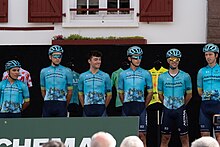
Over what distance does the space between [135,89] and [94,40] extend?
13.1 feet

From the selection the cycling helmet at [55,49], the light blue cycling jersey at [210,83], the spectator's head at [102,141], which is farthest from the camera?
the cycling helmet at [55,49]

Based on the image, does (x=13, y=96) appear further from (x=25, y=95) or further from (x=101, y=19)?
(x=101, y=19)

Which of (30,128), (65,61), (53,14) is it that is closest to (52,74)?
(65,61)

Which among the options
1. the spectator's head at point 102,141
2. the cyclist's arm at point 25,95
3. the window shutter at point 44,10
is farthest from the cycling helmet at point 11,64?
the spectator's head at point 102,141

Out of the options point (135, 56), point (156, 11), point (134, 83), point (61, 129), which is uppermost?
point (156, 11)

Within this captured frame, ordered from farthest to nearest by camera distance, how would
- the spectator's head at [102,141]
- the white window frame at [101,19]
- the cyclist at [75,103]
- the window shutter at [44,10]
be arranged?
the window shutter at [44,10], the white window frame at [101,19], the cyclist at [75,103], the spectator's head at [102,141]

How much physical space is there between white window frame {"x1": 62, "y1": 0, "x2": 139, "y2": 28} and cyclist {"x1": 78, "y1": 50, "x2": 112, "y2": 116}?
12.7 ft

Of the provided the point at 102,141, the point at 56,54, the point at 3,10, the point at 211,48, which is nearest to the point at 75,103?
the point at 56,54

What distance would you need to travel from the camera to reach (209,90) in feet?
36.6

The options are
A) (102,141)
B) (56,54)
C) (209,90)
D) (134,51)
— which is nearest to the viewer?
(102,141)

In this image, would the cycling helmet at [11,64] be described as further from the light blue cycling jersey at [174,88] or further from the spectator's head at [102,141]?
the spectator's head at [102,141]

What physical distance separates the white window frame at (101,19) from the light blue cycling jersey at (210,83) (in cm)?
429

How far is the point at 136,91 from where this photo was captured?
37.0ft

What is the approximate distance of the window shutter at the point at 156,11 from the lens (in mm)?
15195
